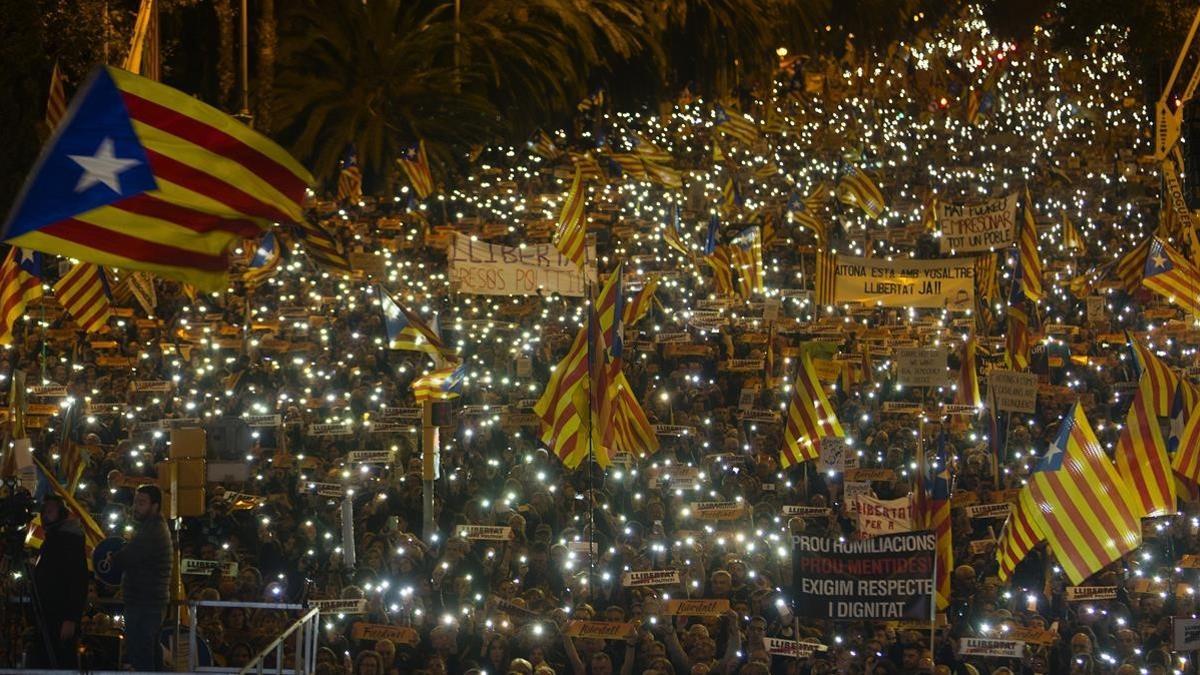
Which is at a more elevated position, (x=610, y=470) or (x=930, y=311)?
(x=930, y=311)

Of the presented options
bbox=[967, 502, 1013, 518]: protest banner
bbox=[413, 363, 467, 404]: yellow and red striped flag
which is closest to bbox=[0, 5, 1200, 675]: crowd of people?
bbox=[967, 502, 1013, 518]: protest banner

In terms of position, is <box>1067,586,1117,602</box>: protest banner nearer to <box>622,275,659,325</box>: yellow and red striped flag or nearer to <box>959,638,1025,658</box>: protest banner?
<box>959,638,1025,658</box>: protest banner

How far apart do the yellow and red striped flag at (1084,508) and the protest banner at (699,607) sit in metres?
2.36

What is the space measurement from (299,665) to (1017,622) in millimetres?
6385

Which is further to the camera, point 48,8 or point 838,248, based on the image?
point 838,248

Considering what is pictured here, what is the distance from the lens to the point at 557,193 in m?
34.7

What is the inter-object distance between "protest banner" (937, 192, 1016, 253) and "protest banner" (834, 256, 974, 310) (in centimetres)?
108

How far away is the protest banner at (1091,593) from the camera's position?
44.6 ft

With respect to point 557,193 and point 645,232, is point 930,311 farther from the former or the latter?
point 557,193

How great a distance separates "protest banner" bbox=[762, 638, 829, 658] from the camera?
12438mm

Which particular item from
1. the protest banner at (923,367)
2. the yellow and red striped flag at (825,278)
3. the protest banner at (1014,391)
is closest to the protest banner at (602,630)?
the protest banner at (1014,391)

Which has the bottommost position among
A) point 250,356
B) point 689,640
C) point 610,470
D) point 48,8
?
point 689,640

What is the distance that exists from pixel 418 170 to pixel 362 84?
8.46 feet

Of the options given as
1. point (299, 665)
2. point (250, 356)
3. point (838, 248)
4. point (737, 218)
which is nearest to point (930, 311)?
point (838, 248)
